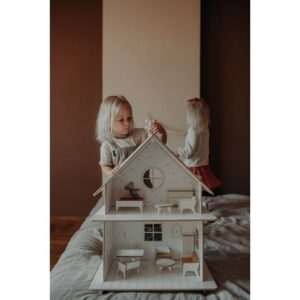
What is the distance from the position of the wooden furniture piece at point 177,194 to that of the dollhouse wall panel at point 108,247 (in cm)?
17

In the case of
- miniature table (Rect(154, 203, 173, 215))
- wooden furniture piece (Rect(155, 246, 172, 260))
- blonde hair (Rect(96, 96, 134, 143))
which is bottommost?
wooden furniture piece (Rect(155, 246, 172, 260))

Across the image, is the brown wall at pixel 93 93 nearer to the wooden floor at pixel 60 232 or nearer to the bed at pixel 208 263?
the wooden floor at pixel 60 232

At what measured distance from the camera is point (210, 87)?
6.13 ft

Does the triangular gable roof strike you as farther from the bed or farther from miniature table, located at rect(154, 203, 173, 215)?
the bed

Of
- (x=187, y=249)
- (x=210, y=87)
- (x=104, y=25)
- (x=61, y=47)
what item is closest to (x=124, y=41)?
(x=104, y=25)

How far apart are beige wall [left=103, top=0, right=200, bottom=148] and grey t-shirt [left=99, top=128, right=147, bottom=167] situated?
82cm

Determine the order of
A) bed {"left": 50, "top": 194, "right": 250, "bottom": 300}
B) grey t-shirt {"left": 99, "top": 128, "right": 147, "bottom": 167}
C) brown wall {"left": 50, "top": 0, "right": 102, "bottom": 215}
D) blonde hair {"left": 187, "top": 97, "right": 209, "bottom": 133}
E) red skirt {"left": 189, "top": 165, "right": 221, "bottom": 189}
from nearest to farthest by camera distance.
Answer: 1. bed {"left": 50, "top": 194, "right": 250, "bottom": 300}
2. grey t-shirt {"left": 99, "top": 128, "right": 147, "bottom": 167}
3. red skirt {"left": 189, "top": 165, "right": 221, "bottom": 189}
4. blonde hair {"left": 187, "top": 97, "right": 209, "bottom": 133}
5. brown wall {"left": 50, "top": 0, "right": 102, "bottom": 215}

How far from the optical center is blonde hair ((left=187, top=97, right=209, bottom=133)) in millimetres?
1807

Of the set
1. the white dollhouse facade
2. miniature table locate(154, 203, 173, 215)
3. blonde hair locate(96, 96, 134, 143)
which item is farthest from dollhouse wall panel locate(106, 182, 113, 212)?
blonde hair locate(96, 96, 134, 143)

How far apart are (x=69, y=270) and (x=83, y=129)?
1181mm

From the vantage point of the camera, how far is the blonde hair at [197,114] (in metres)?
1.81

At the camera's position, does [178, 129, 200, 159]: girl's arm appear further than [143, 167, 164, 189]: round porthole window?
Yes

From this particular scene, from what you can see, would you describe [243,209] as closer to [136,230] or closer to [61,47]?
[136,230]

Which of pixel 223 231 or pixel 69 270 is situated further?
pixel 223 231
